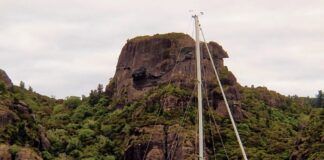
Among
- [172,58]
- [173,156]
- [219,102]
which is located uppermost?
[172,58]

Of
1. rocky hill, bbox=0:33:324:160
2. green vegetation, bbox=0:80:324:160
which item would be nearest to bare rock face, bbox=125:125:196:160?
rocky hill, bbox=0:33:324:160

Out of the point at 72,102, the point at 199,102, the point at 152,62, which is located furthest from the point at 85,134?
the point at 199,102

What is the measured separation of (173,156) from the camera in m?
115

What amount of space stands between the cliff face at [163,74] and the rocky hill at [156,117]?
18cm

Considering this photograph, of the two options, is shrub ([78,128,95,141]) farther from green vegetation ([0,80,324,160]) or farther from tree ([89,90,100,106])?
tree ([89,90,100,106])

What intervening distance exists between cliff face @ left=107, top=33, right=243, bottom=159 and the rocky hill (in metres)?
0.18

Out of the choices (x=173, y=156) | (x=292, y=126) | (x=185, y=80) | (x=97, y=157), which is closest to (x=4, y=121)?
(x=97, y=157)

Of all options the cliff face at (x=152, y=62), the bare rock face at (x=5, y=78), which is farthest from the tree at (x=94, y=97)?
the bare rock face at (x=5, y=78)

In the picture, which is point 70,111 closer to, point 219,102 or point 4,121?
point 219,102

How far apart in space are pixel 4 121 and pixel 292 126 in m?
59.2

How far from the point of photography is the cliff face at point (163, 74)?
420ft

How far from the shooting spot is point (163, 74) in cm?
14475

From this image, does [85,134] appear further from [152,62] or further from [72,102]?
[72,102]

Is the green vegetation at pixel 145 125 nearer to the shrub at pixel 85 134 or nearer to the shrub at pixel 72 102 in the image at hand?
the shrub at pixel 72 102
